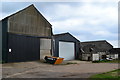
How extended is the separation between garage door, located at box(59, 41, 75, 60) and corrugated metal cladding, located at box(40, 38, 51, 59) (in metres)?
3.31

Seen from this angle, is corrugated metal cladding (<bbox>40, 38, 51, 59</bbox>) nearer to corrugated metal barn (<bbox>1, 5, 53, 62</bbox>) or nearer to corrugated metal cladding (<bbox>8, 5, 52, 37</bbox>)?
corrugated metal barn (<bbox>1, 5, 53, 62</bbox>)

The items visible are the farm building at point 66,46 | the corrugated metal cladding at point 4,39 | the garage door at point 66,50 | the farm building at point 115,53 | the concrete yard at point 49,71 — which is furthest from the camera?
the farm building at point 115,53

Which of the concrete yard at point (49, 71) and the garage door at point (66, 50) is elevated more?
the garage door at point (66, 50)

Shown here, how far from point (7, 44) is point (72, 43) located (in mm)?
15152

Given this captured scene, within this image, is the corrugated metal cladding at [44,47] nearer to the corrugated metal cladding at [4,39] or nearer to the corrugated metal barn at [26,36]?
the corrugated metal barn at [26,36]

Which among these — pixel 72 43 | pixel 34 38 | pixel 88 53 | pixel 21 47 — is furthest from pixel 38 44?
pixel 88 53

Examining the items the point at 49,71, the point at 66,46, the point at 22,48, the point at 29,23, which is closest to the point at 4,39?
the point at 22,48

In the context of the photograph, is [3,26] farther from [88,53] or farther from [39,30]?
[88,53]

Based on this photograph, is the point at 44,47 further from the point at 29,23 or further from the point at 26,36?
the point at 29,23

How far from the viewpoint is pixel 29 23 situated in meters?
22.9

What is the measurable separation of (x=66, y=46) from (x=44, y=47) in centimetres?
631

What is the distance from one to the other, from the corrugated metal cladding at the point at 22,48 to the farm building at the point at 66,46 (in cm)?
431

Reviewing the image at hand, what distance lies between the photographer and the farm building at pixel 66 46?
90.4 ft

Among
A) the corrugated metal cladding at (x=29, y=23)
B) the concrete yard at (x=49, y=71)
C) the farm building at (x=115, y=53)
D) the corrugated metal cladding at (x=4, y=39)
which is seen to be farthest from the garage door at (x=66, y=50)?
the farm building at (x=115, y=53)
